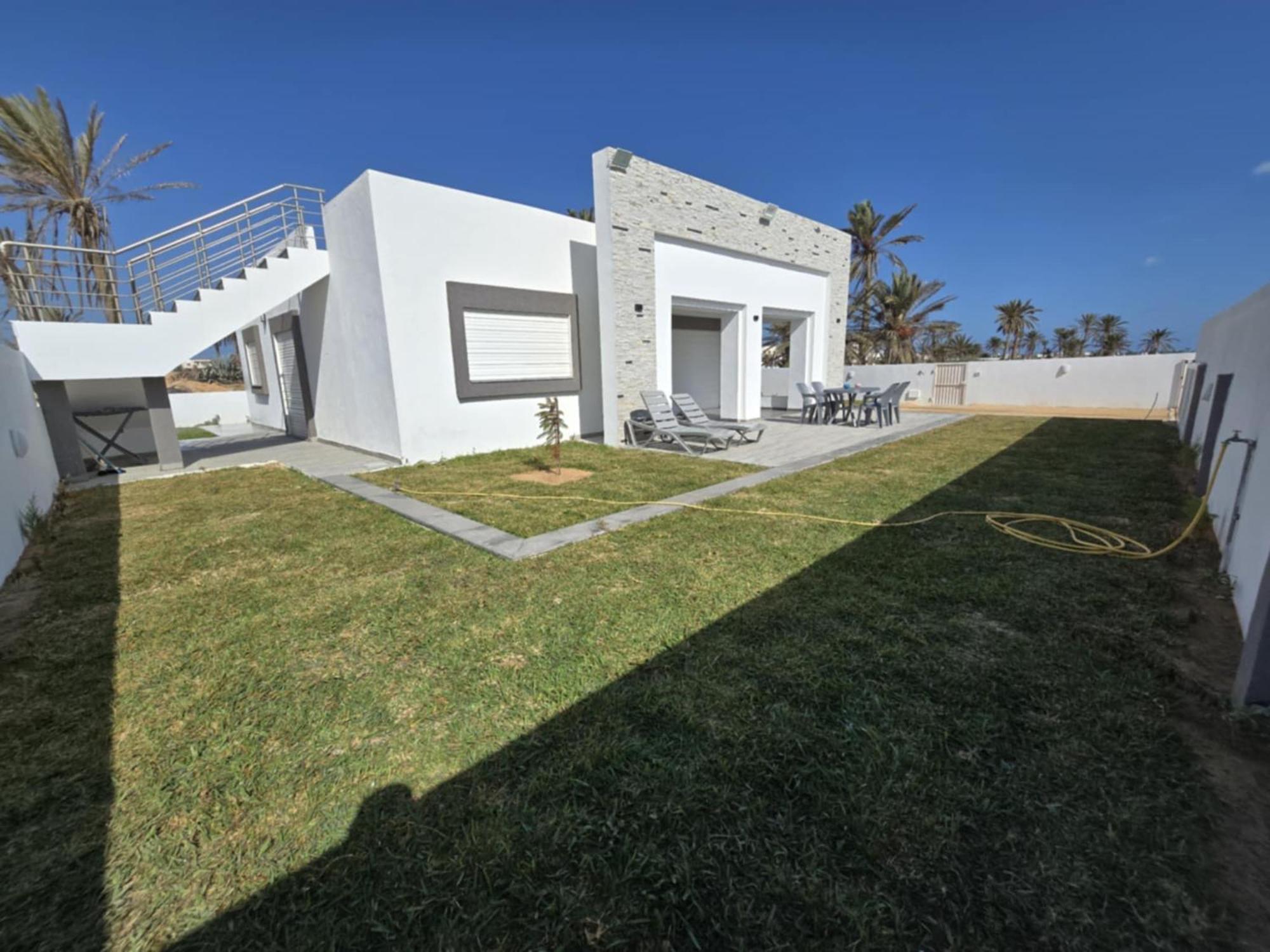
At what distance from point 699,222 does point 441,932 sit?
1283 cm

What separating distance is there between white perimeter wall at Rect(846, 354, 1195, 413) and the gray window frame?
1358 centimetres

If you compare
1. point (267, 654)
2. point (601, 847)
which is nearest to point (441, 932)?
point (601, 847)

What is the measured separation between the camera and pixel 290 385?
45.9 ft

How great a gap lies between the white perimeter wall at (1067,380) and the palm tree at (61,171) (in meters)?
25.8

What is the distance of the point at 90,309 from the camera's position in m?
8.52

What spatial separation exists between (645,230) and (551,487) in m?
6.50

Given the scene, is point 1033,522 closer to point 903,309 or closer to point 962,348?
point 903,309

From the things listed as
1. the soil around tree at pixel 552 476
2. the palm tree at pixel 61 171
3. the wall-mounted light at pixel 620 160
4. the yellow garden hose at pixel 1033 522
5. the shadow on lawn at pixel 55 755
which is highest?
the palm tree at pixel 61 171

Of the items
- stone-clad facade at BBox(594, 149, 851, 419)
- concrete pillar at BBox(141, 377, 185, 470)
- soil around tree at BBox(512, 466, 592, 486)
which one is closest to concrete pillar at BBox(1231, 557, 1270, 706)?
soil around tree at BBox(512, 466, 592, 486)

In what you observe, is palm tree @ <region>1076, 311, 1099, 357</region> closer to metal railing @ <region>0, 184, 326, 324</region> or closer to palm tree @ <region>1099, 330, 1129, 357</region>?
palm tree @ <region>1099, 330, 1129, 357</region>

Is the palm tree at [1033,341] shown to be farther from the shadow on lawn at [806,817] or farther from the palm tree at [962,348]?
the shadow on lawn at [806,817]

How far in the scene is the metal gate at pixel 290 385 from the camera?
13.4 metres

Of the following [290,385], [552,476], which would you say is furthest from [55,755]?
[290,385]

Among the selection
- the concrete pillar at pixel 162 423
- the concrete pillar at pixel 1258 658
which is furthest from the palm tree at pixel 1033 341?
the concrete pillar at pixel 162 423
